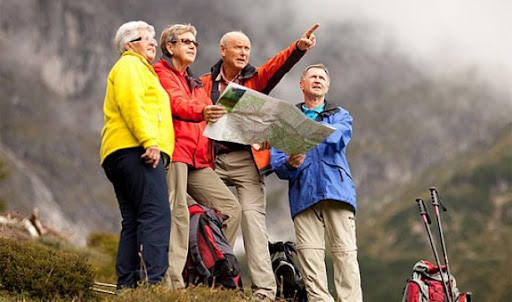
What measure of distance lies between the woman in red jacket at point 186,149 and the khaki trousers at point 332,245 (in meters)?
1.03

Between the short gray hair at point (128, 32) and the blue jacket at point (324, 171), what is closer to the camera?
the short gray hair at point (128, 32)

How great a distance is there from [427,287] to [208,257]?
2833mm

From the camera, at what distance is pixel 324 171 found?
367 inches

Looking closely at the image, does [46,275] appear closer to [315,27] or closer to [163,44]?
[163,44]

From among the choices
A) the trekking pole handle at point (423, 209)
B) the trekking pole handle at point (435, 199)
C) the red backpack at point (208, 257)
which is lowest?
the red backpack at point (208, 257)

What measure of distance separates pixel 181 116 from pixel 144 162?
2.93ft

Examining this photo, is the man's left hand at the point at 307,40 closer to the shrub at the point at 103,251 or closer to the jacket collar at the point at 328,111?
the jacket collar at the point at 328,111

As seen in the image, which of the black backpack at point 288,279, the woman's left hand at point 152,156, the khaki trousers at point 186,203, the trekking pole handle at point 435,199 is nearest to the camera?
the woman's left hand at point 152,156

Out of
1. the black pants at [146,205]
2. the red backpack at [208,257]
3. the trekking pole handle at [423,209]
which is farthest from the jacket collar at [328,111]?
the black pants at [146,205]

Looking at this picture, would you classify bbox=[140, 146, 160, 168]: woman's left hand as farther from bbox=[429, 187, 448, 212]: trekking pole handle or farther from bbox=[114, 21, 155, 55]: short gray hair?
bbox=[429, 187, 448, 212]: trekking pole handle

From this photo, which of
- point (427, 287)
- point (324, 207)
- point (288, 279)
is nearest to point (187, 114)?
point (324, 207)

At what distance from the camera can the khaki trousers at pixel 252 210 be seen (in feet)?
30.2

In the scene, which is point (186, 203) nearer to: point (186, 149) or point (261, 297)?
point (186, 149)

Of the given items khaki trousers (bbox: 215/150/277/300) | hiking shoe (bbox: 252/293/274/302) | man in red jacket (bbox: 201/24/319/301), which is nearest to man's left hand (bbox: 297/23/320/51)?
man in red jacket (bbox: 201/24/319/301)
